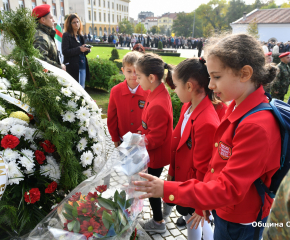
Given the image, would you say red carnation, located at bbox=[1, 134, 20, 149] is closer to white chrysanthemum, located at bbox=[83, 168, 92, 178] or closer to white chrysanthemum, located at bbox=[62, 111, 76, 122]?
white chrysanthemum, located at bbox=[62, 111, 76, 122]

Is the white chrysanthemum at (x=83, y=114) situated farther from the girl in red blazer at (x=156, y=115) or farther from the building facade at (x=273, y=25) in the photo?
the building facade at (x=273, y=25)

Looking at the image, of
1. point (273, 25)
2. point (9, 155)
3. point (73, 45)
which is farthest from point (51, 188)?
point (273, 25)

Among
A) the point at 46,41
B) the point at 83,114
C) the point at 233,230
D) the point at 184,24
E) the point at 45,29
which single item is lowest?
the point at 233,230

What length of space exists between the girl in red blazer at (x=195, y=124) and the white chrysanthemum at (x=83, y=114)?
29.9 inches

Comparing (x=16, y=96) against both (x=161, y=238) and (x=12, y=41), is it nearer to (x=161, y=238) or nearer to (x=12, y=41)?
(x=12, y=41)

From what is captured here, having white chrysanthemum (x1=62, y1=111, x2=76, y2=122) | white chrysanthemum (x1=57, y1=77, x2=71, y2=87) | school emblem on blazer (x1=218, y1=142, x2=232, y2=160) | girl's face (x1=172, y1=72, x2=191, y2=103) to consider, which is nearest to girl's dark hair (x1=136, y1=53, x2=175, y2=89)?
girl's face (x1=172, y1=72, x2=191, y2=103)

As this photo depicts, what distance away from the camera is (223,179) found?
44.8 inches

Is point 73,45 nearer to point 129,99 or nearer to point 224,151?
point 129,99

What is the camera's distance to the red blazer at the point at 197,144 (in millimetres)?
1696

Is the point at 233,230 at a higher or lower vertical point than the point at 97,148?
lower

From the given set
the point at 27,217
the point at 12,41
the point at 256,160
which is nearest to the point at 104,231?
the point at 27,217

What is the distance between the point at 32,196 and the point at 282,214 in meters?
1.40

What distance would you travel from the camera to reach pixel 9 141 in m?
1.44

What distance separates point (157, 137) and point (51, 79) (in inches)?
41.0
